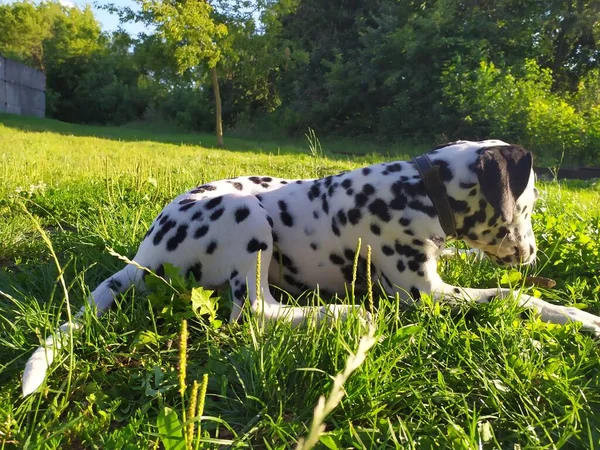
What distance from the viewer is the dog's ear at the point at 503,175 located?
2.94 metres

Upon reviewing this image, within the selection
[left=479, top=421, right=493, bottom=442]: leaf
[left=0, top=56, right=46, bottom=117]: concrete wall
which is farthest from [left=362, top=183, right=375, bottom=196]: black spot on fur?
[left=0, top=56, right=46, bottom=117]: concrete wall

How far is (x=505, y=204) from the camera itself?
295 cm

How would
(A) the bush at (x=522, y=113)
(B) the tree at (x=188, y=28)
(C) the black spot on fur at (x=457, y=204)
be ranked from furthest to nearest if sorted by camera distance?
(B) the tree at (x=188, y=28), (A) the bush at (x=522, y=113), (C) the black spot on fur at (x=457, y=204)

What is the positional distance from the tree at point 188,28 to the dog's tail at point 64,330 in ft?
55.1

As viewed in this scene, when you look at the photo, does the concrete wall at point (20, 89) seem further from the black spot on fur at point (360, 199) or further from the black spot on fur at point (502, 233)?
the black spot on fur at point (502, 233)

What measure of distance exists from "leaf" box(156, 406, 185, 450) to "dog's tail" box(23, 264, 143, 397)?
80cm

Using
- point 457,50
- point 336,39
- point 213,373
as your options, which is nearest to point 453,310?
point 213,373

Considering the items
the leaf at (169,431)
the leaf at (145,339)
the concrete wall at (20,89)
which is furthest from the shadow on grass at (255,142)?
the leaf at (169,431)

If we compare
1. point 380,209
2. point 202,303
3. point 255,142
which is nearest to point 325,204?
point 380,209

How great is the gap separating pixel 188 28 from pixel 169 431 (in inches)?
785

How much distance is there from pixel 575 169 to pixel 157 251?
1355 centimetres

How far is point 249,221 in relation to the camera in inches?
121

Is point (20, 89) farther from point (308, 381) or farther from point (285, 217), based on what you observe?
point (308, 381)

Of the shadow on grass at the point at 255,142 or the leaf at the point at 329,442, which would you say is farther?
the shadow on grass at the point at 255,142
